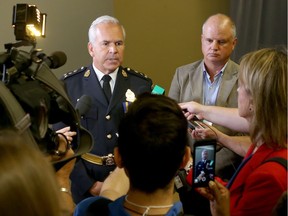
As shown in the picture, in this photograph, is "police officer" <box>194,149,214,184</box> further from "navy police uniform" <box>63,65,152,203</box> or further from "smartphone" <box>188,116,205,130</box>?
"navy police uniform" <box>63,65,152,203</box>

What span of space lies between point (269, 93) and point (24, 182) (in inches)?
28.8

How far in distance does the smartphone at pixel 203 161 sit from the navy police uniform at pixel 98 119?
2.55 feet

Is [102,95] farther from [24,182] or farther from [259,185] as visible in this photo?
[24,182]

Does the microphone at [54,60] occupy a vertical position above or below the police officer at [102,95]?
above

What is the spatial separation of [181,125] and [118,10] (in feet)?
6.79

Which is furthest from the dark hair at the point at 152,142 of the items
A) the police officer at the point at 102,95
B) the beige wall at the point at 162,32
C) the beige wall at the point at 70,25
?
the beige wall at the point at 162,32

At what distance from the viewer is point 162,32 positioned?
10.1 ft

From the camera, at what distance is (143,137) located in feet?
2.87

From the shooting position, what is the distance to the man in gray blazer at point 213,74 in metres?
2.03

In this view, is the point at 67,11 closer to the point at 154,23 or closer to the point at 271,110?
the point at 154,23

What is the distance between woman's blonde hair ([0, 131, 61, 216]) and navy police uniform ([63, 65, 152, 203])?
112cm

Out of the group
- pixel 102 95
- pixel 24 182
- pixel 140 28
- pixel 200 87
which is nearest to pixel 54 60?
pixel 24 182

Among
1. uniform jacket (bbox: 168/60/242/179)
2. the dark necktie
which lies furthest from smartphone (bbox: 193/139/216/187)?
the dark necktie

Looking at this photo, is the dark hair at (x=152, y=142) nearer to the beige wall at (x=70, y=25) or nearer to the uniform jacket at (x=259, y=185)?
the uniform jacket at (x=259, y=185)
